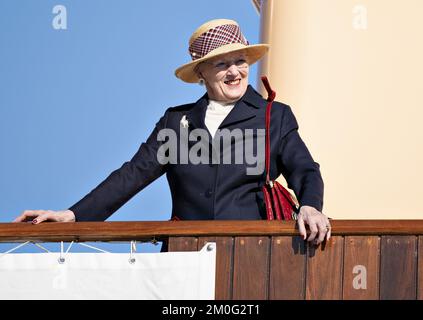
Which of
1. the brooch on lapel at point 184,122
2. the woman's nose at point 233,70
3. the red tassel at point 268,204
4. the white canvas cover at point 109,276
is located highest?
the woman's nose at point 233,70

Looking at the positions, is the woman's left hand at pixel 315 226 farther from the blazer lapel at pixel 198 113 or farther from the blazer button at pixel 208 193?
the blazer lapel at pixel 198 113

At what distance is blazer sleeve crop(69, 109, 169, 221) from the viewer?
7117 millimetres

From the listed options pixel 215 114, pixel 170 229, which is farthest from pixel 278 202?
pixel 215 114

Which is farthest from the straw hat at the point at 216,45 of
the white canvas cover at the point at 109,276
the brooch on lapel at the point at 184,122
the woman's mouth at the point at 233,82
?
the white canvas cover at the point at 109,276

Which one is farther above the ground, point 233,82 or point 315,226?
point 233,82

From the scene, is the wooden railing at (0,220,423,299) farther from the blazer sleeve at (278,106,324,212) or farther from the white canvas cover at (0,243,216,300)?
the blazer sleeve at (278,106,324,212)

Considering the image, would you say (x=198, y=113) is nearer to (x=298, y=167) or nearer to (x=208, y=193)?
(x=208, y=193)

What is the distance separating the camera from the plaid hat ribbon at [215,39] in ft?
23.6

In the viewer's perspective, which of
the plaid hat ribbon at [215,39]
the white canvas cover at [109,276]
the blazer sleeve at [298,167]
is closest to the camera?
the white canvas cover at [109,276]

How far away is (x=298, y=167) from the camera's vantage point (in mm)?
6836

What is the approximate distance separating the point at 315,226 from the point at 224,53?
4.18 feet

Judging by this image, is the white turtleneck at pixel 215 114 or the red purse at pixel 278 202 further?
the white turtleneck at pixel 215 114

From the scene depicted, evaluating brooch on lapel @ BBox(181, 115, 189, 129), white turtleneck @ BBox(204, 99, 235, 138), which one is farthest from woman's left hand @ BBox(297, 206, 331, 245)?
brooch on lapel @ BBox(181, 115, 189, 129)

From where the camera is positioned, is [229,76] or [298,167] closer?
[298,167]
